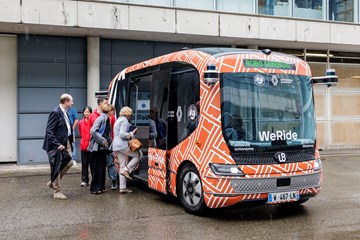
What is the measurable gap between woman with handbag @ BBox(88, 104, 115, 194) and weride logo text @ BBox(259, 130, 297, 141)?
3.29 m

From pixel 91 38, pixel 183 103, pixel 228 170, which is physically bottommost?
pixel 228 170

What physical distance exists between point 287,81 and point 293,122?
2.11 ft

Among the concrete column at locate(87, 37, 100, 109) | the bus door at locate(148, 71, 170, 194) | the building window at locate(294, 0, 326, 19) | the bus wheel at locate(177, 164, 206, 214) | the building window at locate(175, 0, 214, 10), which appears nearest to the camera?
the bus wheel at locate(177, 164, 206, 214)

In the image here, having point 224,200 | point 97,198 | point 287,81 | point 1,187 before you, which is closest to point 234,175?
point 224,200

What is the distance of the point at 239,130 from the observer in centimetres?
638

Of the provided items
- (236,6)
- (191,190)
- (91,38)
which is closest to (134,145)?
(191,190)

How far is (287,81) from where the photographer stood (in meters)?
6.76

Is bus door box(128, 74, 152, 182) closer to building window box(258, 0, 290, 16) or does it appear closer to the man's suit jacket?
the man's suit jacket

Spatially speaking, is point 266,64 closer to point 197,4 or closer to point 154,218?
point 154,218

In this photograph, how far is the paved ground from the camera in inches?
228

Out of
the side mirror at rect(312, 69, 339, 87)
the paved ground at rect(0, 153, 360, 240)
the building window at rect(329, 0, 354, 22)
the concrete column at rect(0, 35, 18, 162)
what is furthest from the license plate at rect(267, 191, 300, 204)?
the building window at rect(329, 0, 354, 22)

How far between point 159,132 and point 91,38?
6696 millimetres

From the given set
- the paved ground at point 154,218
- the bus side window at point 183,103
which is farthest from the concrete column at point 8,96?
the bus side window at point 183,103

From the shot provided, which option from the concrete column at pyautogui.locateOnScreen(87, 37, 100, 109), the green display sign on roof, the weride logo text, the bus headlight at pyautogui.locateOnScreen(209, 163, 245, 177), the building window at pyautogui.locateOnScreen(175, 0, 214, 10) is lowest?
the bus headlight at pyautogui.locateOnScreen(209, 163, 245, 177)
